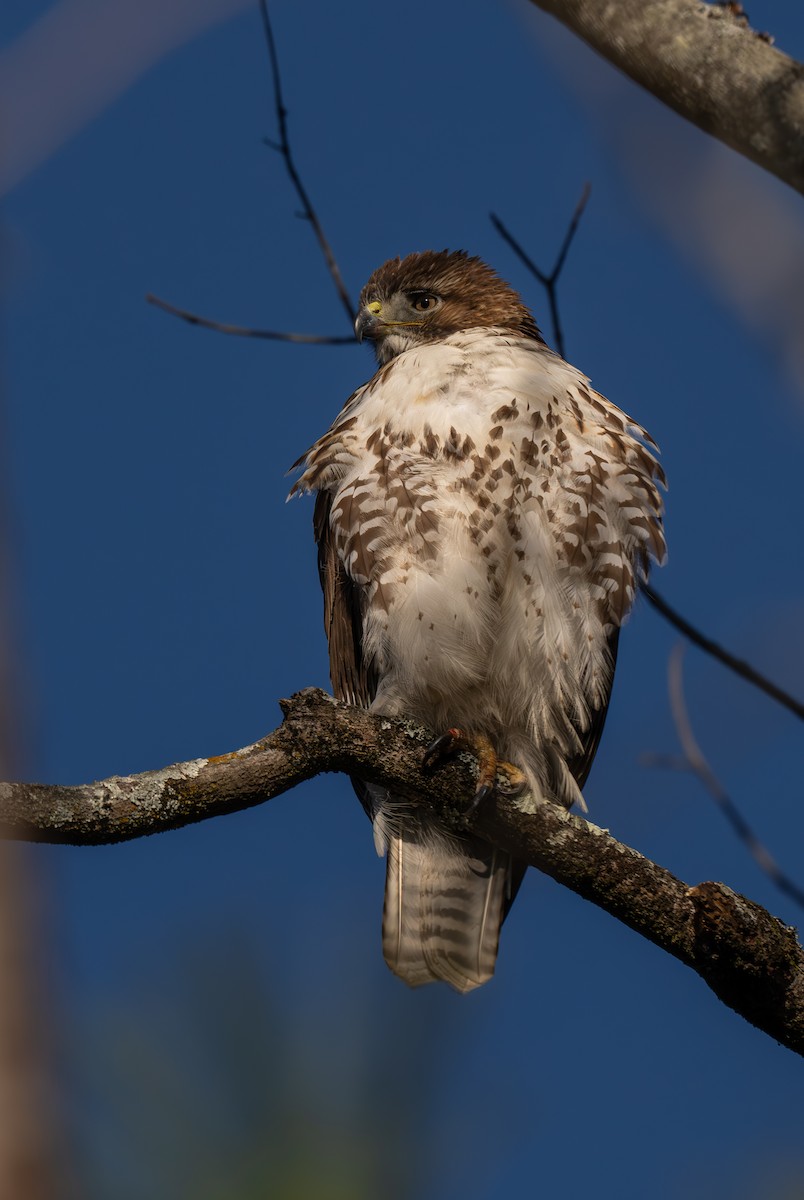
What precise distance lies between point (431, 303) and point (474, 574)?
5.59ft

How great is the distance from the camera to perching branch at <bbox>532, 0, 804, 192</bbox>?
2.35 metres

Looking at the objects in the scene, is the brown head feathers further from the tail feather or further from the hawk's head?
the tail feather

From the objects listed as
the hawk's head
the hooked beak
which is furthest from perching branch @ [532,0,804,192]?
the hooked beak

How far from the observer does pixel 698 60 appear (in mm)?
2438

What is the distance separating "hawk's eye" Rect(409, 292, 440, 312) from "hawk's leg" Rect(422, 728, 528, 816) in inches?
90.6

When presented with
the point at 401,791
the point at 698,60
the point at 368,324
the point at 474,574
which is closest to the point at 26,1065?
the point at 698,60

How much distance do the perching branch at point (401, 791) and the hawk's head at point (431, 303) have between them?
2355mm

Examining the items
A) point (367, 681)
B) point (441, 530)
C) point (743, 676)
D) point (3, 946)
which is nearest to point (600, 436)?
point (441, 530)

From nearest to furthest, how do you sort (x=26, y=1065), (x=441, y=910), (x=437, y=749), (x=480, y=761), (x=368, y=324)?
(x=26, y=1065)
(x=437, y=749)
(x=480, y=761)
(x=441, y=910)
(x=368, y=324)

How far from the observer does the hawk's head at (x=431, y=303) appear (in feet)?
18.8

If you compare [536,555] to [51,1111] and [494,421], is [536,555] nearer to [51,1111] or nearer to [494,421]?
[494,421]

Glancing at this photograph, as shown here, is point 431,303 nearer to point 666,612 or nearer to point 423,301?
point 423,301

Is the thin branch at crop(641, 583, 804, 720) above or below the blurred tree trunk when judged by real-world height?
above

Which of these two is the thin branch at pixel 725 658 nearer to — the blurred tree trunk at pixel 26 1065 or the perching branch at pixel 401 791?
the perching branch at pixel 401 791
